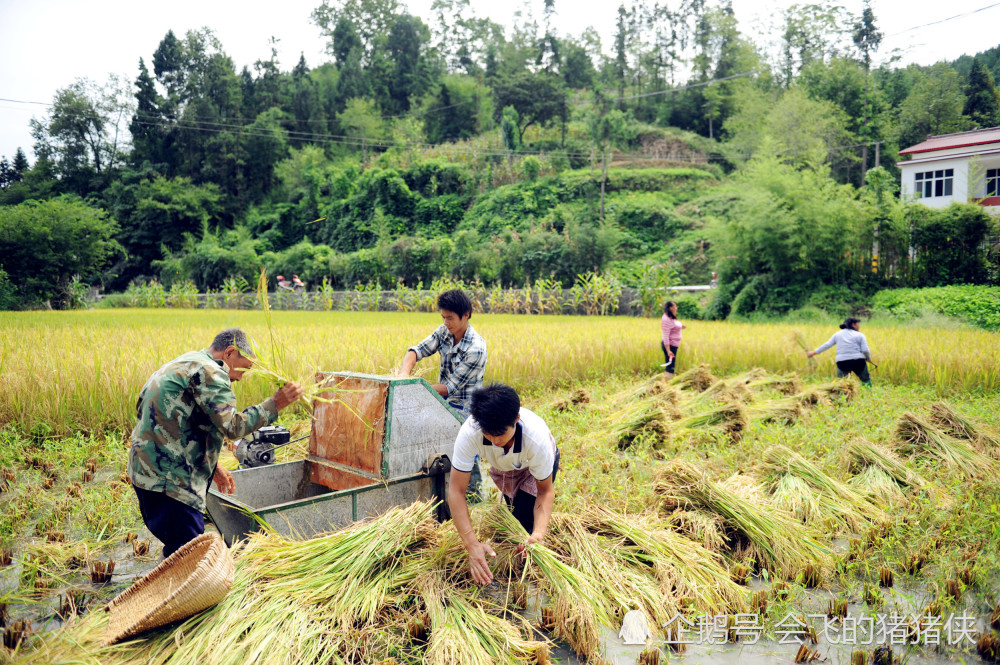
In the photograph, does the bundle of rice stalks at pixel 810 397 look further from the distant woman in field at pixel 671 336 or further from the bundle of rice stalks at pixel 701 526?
the bundle of rice stalks at pixel 701 526

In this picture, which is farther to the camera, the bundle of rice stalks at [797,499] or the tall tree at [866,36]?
the tall tree at [866,36]

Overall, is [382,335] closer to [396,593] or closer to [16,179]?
[396,593]

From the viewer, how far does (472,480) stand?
398cm

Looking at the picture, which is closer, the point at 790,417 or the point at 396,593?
the point at 396,593

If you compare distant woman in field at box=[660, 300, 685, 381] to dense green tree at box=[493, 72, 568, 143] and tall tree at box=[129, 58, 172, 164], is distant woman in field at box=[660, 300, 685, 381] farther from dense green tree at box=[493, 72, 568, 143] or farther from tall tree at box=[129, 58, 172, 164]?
tall tree at box=[129, 58, 172, 164]

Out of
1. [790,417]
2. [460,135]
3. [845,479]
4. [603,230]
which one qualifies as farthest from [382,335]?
[460,135]

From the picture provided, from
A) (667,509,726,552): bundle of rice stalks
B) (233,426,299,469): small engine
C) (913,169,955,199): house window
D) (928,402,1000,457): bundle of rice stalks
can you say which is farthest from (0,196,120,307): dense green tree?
(913,169,955,199): house window

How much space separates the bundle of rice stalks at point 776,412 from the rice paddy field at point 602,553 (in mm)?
36

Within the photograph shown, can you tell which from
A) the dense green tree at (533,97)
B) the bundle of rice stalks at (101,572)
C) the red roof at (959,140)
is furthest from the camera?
the dense green tree at (533,97)

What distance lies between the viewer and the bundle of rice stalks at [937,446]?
4930 millimetres

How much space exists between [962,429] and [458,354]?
4747 millimetres

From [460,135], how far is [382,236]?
63.0ft

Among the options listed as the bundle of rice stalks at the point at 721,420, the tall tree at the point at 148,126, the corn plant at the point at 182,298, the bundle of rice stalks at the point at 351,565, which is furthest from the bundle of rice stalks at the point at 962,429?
the tall tree at the point at 148,126

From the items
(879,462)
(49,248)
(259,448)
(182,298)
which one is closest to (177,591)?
(259,448)
